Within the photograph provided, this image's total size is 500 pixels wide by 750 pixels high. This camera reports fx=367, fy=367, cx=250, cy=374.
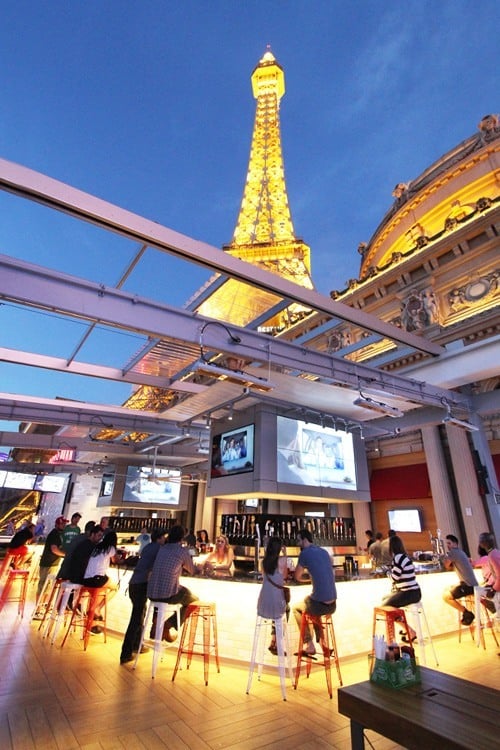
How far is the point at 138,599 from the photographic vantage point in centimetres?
419

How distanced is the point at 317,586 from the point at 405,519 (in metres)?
9.82

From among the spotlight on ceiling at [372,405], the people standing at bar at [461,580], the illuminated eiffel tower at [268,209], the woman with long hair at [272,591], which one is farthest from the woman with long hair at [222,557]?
the illuminated eiffel tower at [268,209]

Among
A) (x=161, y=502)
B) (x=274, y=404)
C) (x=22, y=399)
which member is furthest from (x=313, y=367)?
(x=161, y=502)

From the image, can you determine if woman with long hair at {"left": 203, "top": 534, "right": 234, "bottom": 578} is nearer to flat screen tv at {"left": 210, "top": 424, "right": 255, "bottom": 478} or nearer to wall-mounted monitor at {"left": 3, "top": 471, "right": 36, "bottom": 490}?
flat screen tv at {"left": 210, "top": 424, "right": 255, "bottom": 478}

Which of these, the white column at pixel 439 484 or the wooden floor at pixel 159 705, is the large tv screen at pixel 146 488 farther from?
the wooden floor at pixel 159 705

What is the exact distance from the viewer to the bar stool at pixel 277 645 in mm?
3340

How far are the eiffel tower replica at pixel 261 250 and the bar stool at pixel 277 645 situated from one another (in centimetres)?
351

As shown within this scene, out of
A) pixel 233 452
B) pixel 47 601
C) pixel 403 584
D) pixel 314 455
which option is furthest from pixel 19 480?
pixel 403 584

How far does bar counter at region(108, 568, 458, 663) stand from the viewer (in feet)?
13.5

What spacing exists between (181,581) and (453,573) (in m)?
4.30

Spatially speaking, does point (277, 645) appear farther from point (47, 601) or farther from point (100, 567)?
point (47, 601)

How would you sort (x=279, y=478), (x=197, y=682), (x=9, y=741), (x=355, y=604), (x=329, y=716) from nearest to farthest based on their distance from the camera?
1. (x=9, y=741)
2. (x=329, y=716)
3. (x=197, y=682)
4. (x=355, y=604)
5. (x=279, y=478)

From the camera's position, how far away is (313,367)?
17.9 feet

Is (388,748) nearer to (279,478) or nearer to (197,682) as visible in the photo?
(197,682)
